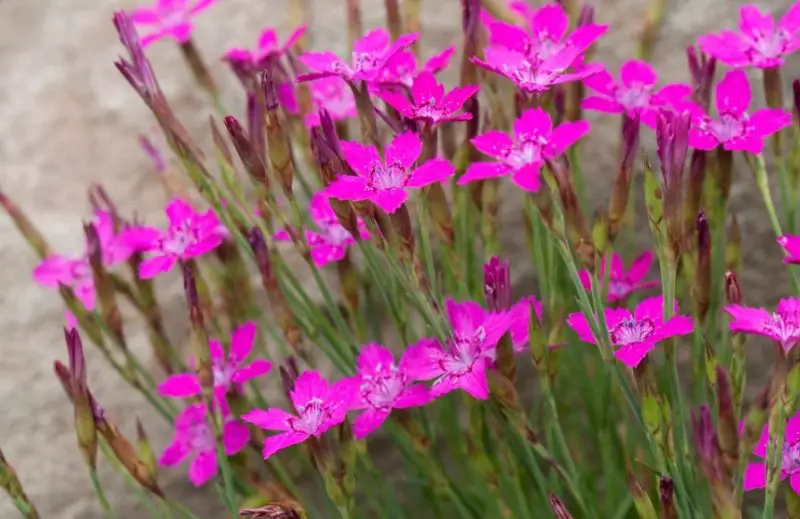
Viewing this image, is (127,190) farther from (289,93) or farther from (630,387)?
(630,387)

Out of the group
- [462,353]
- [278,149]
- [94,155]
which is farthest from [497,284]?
[94,155]

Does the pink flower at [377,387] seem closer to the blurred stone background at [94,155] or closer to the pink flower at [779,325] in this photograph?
the pink flower at [779,325]

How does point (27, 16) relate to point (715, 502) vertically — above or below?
above

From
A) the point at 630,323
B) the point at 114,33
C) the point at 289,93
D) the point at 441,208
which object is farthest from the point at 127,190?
the point at 630,323

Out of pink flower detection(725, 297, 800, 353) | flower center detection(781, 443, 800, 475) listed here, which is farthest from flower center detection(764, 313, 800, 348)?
flower center detection(781, 443, 800, 475)

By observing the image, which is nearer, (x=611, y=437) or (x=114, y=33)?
(x=611, y=437)

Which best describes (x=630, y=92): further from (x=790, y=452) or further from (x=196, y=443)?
(x=196, y=443)

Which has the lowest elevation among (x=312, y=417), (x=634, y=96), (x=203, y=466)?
(x=203, y=466)
